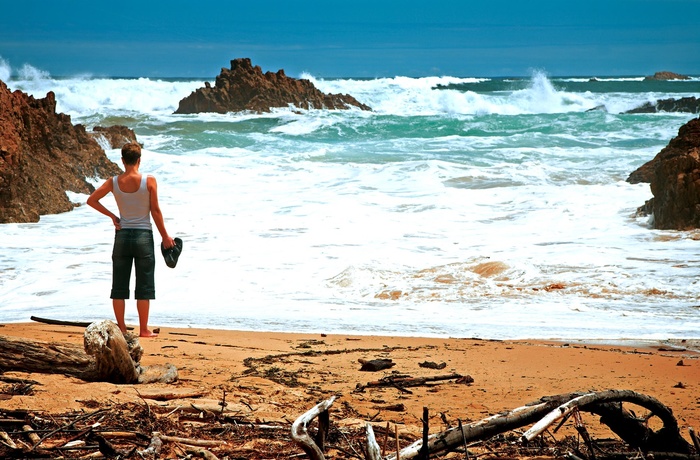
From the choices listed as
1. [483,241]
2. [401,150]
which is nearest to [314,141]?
[401,150]

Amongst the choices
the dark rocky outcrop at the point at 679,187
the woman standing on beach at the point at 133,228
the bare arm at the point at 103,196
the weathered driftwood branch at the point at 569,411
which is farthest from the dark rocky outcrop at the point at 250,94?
the weathered driftwood branch at the point at 569,411

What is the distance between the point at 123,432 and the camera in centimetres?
307

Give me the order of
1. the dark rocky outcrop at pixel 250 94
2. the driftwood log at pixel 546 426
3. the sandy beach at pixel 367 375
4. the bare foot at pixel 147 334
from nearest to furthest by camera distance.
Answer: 1. the driftwood log at pixel 546 426
2. the sandy beach at pixel 367 375
3. the bare foot at pixel 147 334
4. the dark rocky outcrop at pixel 250 94

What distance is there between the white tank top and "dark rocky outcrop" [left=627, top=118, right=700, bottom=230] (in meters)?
8.64

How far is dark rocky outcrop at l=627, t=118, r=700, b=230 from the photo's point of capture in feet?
39.0

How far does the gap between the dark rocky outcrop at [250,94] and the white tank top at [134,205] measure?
34.3 meters

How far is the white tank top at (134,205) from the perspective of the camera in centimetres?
592

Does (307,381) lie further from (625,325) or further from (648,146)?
(648,146)

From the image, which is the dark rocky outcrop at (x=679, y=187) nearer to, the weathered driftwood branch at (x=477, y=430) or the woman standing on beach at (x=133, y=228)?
the woman standing on beach at (x=133, y=228)

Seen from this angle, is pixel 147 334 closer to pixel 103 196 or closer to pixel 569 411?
pixel 103 196

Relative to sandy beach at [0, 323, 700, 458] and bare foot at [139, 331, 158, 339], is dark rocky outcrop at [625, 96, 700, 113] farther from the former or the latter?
bare foot at [139, 331, 158, 339]

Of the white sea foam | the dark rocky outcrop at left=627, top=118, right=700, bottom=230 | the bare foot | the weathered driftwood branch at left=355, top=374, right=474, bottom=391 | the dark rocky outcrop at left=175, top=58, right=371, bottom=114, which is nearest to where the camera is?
the weathered driftwood branch at left=355, top=374, right=474, bottom=391

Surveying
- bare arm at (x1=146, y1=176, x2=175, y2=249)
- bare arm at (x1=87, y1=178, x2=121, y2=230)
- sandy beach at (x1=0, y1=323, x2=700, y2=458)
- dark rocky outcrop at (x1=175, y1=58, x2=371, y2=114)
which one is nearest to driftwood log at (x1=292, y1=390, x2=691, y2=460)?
sandy beach at (x1=0, y1=323, x2=700, y2=458)

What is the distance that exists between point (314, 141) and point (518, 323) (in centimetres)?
2325
